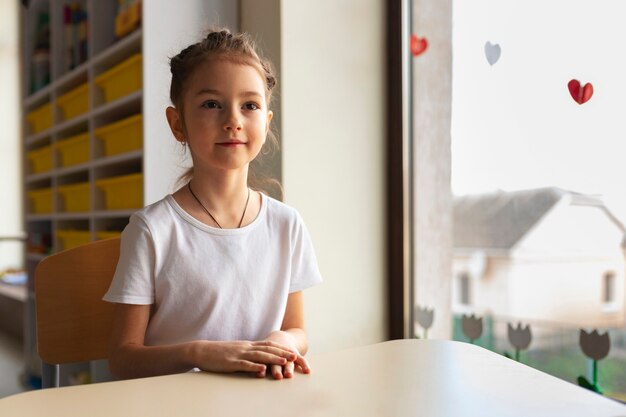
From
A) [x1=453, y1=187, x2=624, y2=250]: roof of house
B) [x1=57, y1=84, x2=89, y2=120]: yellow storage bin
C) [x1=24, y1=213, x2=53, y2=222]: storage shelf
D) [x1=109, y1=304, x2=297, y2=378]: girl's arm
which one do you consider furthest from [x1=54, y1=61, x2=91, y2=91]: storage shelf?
[x1=109, y1=304, x2=297, y2=378]: girl's arm

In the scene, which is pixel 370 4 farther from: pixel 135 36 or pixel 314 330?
pixel 314 330

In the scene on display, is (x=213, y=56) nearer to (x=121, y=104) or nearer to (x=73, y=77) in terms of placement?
(x=121, y=104)

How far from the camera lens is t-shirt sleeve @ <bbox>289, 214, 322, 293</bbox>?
1002 millimetres

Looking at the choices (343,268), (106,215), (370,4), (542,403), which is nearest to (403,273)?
(343,268)

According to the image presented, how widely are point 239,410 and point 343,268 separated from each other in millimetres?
1392

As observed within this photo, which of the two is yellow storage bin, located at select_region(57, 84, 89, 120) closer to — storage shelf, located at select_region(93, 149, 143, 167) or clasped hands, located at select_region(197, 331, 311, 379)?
storage shelf, located at select_region(93, 149, 143, 167)

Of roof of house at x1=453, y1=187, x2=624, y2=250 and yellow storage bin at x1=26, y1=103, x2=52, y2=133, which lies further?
yellow storage bin at x1=26, y1=103, x2=52, y2=133

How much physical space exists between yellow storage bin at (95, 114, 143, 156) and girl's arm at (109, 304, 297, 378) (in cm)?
112

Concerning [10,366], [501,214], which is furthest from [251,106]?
[10,366]

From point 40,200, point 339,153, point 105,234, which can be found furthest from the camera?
point 40,200

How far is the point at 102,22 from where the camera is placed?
2377 millimetres

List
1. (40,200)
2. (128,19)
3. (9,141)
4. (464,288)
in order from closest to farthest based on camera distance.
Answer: (464,288) < (128,19) < (40,200) < (9,141)

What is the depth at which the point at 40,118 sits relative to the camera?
10.2ft

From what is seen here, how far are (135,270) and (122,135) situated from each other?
4.32ft
